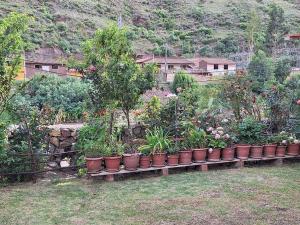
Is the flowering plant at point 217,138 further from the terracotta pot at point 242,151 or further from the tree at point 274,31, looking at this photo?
the tree at point 274,31

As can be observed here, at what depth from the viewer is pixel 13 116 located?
616 centimetres

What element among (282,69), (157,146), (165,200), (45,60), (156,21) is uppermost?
(156,21)

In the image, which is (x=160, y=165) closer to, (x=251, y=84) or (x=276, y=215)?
(x=276, y=215)

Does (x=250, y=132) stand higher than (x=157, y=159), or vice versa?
(x=250, y=132)

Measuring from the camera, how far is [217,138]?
6.91 m

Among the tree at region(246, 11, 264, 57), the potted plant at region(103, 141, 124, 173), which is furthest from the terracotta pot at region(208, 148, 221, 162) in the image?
the tree at region(246, 11, 264, 57)

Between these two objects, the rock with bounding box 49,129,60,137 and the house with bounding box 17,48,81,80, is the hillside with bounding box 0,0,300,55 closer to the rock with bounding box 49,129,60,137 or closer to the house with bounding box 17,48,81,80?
the house with bounding box 17,48,81,80

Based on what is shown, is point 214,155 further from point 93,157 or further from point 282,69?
point 282,69

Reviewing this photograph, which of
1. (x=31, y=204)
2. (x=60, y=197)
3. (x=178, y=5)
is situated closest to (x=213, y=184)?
(x=60, y=197)

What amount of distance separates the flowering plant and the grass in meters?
0.58

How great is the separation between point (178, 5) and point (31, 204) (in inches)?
2602

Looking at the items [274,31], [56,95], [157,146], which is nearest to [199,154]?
[157,146]

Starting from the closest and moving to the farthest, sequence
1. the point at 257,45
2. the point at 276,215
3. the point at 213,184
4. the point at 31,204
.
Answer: the point at 276,215 < the point at 31,204 < the point at 213,184 < the point at 257,45

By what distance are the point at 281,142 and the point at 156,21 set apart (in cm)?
5645
